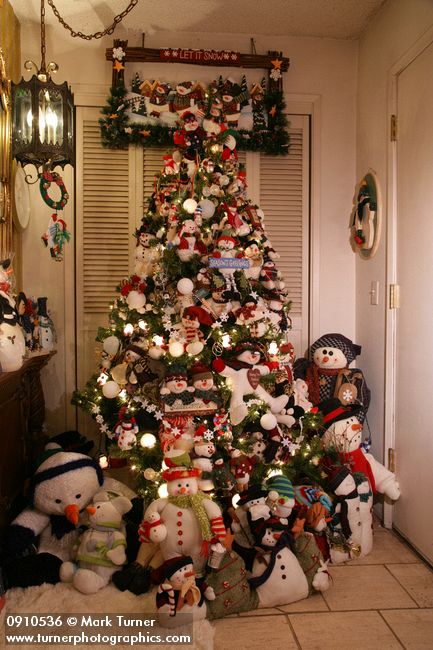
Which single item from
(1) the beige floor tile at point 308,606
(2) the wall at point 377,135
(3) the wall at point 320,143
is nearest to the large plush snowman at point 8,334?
(3) the wall at point 320,143

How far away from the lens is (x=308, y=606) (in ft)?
6.99

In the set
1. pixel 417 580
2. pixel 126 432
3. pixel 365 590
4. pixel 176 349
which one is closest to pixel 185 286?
pixel 176 349

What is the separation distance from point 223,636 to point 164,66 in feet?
10.5

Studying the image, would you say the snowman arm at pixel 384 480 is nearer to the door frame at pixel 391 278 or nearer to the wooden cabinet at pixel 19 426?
the door frame at pixel 391 278

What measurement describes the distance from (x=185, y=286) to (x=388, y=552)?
1.67 metres

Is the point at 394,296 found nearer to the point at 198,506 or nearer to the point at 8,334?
the point at 198,506

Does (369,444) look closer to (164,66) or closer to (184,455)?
(184,455)

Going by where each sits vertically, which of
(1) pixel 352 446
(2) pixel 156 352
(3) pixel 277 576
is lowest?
(3) pixel 277 576

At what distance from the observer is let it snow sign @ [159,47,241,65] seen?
3232 millimetres

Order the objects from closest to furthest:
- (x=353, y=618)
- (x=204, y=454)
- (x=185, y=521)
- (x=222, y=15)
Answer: (x=353, y=618), (x=185, y=521), (x=204, y=454), (x=222, y=15)

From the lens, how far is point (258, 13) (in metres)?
3.14

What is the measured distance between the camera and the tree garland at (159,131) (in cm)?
321

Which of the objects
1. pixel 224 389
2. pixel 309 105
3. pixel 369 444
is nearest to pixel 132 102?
pixel 309 105

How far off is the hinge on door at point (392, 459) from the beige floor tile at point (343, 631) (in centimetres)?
88
